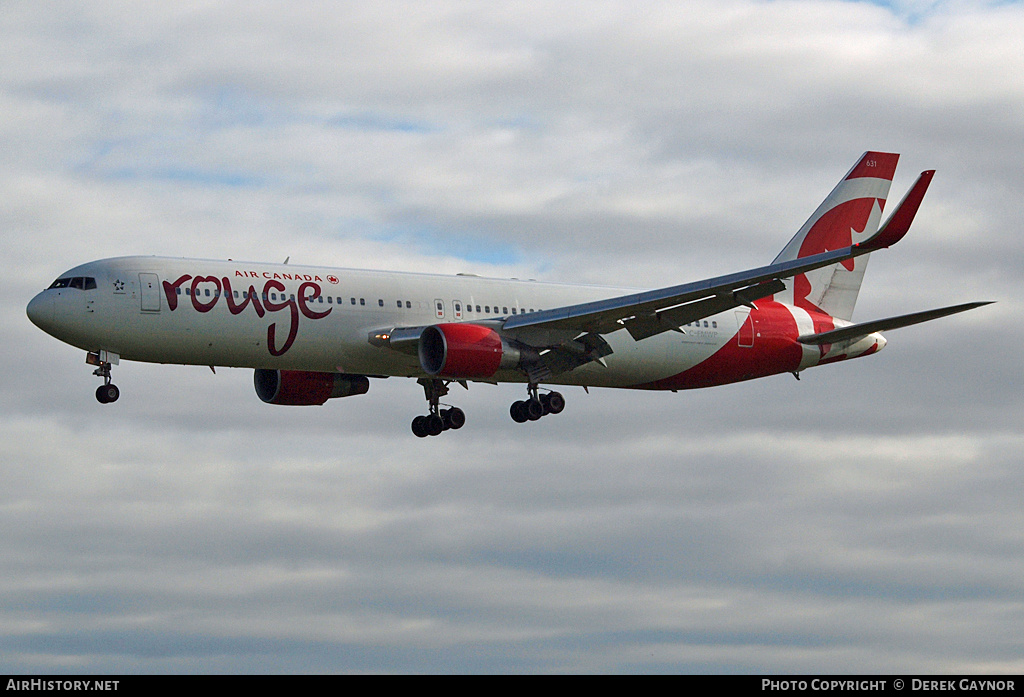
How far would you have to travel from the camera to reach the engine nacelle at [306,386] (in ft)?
186

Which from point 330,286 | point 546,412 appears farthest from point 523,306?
point 330,286

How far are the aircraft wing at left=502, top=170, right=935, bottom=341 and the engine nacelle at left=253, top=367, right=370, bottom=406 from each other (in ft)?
25.2

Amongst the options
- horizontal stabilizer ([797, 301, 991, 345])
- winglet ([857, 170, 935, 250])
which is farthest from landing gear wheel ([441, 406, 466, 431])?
winglet ([857, 170, 935, 250])

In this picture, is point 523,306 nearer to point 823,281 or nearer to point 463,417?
point 463,417

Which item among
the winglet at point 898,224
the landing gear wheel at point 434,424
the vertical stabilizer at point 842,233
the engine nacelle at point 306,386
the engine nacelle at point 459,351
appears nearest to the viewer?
the winglet at point 898,224

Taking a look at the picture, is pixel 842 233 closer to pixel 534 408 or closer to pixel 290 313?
pixel 534 408

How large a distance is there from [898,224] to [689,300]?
25.6ft

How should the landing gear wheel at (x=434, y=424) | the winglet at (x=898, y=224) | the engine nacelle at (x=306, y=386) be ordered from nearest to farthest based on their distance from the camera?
1. the winglet at (x=898, y=224)
2. the engine nacelle at (x=306, y=386)
3. the landing gear wheel at (x=434, y=424)

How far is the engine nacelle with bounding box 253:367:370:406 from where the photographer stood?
56.8 m

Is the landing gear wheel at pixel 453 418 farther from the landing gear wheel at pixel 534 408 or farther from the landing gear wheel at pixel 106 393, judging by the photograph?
the landing gear wheel at pixel 106 393

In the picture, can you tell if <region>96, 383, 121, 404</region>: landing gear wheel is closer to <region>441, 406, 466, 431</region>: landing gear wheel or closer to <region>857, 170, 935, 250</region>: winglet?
<region>441, 406, 466, 431</region>: landing gear wheel

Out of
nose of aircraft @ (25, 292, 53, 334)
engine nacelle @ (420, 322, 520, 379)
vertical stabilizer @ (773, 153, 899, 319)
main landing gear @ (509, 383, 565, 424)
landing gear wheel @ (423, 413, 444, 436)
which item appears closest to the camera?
nose of aircraft @ (25, 292, 53, 334)

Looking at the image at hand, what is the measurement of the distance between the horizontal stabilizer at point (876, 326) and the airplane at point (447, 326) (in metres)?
0.08

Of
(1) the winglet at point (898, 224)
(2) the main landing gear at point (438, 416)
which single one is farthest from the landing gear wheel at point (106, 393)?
(1) the winglet at point (898, 224)
